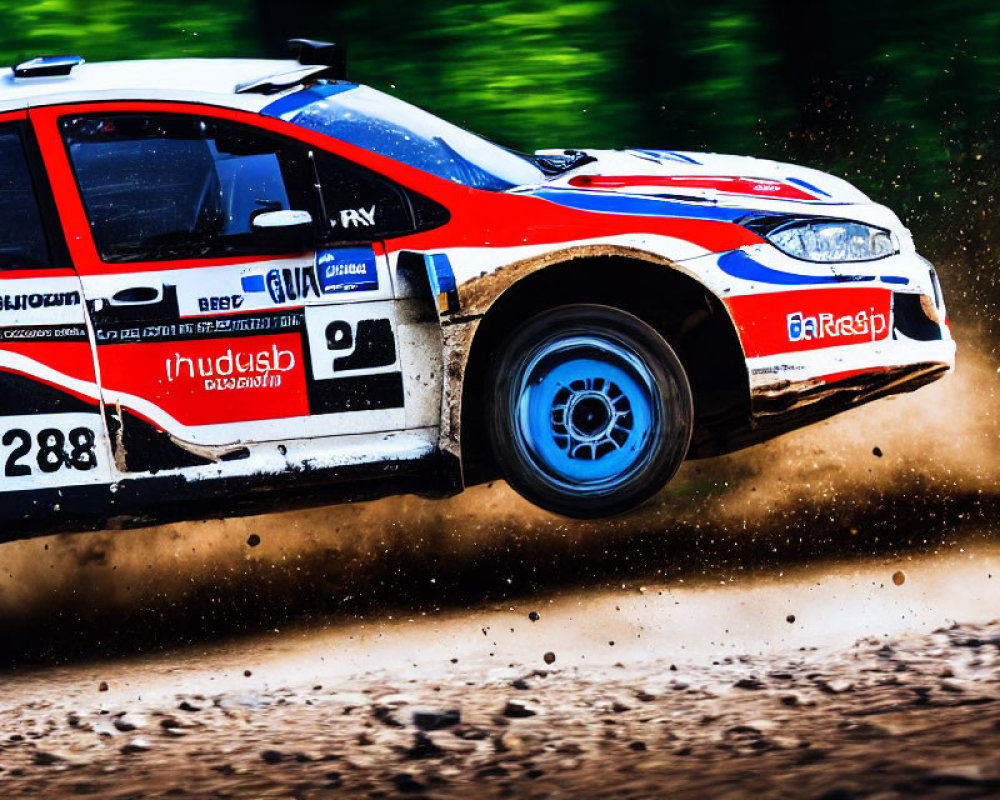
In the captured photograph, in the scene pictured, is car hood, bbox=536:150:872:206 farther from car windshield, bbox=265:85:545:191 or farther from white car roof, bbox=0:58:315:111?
white car roof, bbox=0:58:315:111

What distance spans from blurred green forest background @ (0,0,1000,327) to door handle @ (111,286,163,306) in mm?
2031

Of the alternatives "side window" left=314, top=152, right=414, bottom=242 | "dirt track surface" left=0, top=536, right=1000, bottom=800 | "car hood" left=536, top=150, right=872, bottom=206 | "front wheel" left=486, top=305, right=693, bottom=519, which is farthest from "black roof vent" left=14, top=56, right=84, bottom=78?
"dirt track surface" left=0, top=536, right=1000, bottom=800

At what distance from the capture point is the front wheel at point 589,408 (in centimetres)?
A: 538

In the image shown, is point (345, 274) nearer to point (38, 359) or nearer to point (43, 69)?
point (38, 359)

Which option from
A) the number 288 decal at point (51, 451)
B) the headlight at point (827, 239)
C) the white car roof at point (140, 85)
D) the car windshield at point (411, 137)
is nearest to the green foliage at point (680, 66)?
the car windshield at point (411, 137)

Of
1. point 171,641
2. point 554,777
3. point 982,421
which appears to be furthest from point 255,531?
point 982,421

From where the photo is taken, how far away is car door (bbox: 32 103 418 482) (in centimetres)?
532

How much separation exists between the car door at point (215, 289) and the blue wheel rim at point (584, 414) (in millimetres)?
466

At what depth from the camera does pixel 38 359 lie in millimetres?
5363

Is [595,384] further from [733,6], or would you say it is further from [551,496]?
[733,6]

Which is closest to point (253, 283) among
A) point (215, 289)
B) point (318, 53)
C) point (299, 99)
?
point (215, 289)

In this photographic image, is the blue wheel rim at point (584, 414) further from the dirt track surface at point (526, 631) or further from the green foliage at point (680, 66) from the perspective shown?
the green foliage at point (680, 66)

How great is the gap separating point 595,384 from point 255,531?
226 centimetres

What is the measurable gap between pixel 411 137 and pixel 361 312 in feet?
2.52
